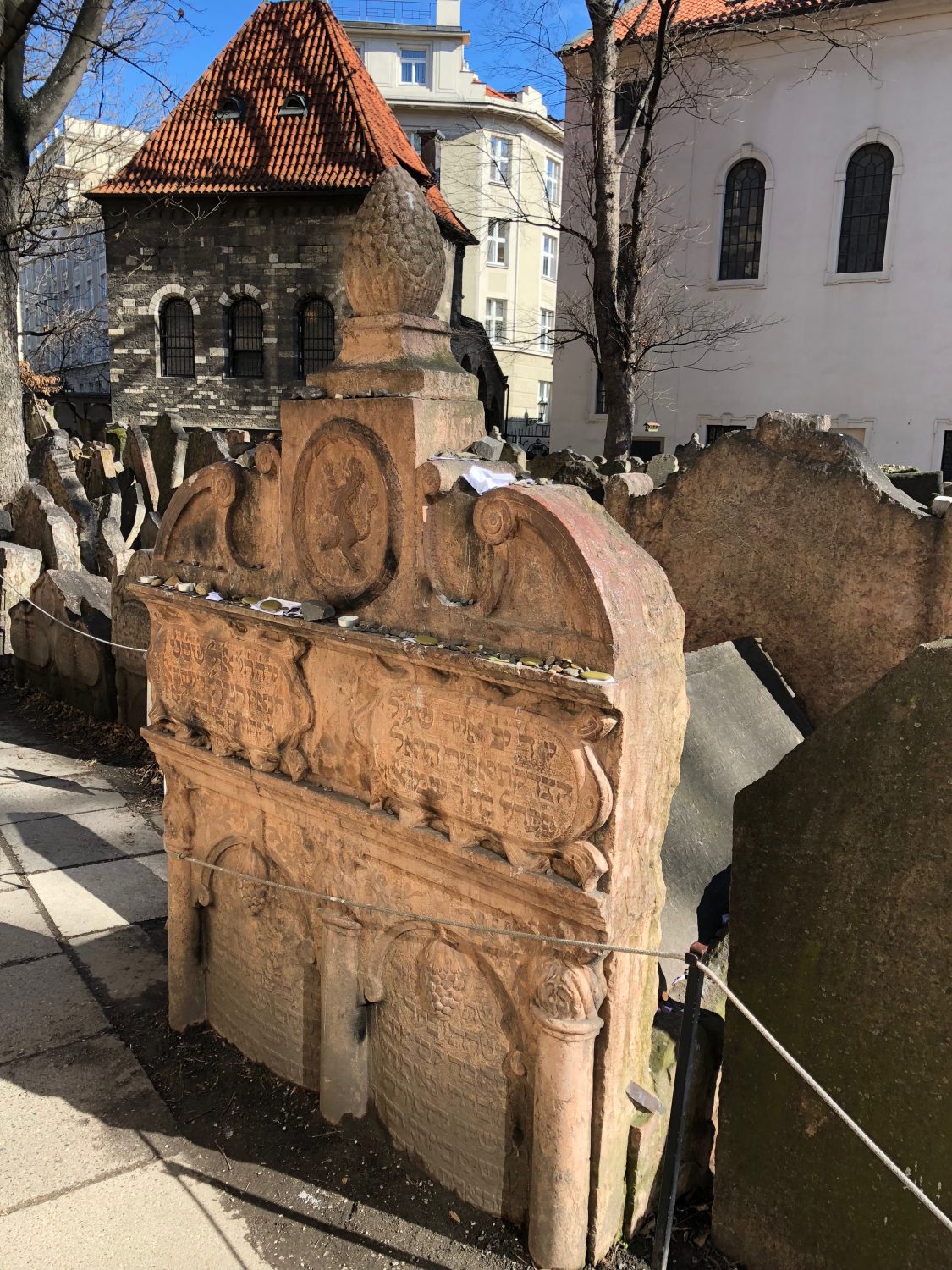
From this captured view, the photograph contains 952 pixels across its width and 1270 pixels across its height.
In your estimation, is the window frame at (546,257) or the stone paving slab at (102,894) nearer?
the stone paving slab at (102,894)

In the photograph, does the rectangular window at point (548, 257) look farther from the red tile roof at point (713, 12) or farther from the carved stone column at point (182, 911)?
the carved stone column at point (182, 911)

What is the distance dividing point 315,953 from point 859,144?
20.8 m

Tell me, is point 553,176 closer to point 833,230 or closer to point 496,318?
point 496,318

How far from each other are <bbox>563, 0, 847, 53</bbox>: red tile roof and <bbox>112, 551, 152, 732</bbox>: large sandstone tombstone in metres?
14.7

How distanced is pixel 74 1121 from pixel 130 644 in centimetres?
472

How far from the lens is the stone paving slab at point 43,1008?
4.00 metres

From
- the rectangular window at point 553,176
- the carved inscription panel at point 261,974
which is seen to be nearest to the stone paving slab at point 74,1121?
the carved inscription panel at point 261,974

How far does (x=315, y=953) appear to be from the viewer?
3.63 m

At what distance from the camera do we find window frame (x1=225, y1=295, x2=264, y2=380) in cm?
2384

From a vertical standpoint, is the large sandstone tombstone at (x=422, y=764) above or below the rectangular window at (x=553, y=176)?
below

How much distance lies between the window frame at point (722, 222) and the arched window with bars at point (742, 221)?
52mm

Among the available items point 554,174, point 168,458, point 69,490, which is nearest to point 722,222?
point 168,458

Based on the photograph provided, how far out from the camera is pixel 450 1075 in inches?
127

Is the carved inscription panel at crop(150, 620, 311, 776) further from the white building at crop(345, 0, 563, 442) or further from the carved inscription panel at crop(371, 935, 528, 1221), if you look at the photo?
the white building at crop(345, 0, 563, 442)
